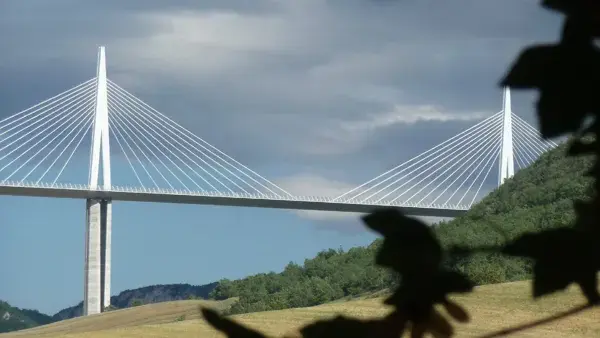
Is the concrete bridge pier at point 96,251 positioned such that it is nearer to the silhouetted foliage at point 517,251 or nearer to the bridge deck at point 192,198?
the bridge deck at point 192,198

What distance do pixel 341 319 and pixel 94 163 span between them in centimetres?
4745

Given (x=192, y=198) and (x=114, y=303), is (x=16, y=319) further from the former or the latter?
(x=192, y=198)

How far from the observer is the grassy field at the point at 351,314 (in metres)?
0.83

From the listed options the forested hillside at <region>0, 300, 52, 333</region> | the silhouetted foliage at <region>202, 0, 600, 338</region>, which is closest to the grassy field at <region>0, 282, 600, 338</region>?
the silhouetted foliage at <region>202, 0, 600, 338</region>

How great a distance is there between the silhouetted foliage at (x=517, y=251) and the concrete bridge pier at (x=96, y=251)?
49602 millimetres

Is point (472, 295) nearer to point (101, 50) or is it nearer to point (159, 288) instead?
point (101, 50)

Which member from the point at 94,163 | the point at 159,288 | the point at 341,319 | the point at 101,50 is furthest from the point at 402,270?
the point at 159,288

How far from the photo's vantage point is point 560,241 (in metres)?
0.77

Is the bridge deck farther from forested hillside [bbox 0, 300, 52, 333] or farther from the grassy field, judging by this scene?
forested hillside [bbox 0, 300, 52, 333]

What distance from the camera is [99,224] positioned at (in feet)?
164

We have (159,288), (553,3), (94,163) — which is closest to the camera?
(553,3)

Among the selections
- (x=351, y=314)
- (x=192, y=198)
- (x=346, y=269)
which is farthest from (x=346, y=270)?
(x=351, y=314)

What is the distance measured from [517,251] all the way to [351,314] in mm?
114

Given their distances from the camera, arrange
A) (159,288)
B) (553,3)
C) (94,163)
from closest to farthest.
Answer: (553,3) < (94,163) < (159,288)
